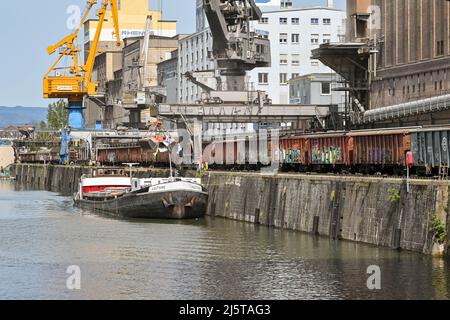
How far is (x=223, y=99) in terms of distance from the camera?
93875mm

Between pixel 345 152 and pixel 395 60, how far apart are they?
2624 centimetres

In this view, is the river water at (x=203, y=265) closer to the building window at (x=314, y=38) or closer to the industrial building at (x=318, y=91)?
the industrial building at (x=318, y=91)

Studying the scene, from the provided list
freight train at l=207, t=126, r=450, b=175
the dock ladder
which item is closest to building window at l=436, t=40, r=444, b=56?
freight train at l=207, t=126, r=450, b=175

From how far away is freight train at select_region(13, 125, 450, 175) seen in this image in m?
53.9

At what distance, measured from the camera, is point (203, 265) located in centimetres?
4631

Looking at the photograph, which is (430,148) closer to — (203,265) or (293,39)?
(203,265)

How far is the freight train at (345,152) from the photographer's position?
53.9 m

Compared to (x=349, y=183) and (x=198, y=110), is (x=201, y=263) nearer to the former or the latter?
(x=349, y=183)

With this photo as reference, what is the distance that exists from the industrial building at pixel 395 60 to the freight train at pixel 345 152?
9471 mm

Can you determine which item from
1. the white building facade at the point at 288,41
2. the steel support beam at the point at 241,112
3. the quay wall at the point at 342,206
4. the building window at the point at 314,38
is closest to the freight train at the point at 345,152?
the steel support beam at the point at 241,112

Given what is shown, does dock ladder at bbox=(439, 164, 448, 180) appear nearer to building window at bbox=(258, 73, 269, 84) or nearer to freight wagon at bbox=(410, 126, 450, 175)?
freight wagon at bbox=(410, 126, 450, 175)

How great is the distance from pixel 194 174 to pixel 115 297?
47195mm

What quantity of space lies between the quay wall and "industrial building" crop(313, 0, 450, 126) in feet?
50.7

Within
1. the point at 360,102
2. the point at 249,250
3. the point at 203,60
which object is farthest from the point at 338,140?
the point at 203,60
